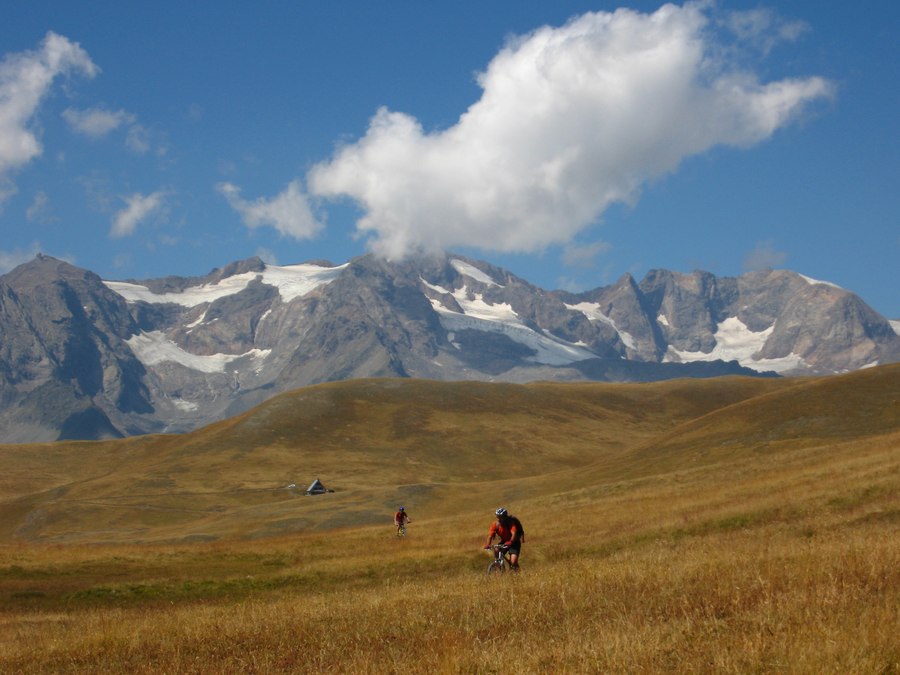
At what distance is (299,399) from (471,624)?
17194 centimetres

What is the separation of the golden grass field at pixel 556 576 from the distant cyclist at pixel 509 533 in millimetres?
1547

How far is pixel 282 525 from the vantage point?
258 ft

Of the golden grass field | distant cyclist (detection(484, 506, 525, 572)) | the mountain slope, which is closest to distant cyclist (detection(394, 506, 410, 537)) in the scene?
the golden grass field

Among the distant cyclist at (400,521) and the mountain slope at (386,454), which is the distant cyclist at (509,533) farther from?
the mountain slope at (386,454)

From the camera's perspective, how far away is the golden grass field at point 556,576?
1289 cm

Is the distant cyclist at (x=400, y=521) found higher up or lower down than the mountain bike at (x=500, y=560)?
higher up

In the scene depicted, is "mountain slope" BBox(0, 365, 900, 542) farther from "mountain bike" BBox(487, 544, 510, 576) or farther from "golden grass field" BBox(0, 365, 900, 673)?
"mountain bike" BBox(487, 544, 510, 576)

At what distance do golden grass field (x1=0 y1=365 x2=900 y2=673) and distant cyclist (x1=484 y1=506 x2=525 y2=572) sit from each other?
1.55 metres

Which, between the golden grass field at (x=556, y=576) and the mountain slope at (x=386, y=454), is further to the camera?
the mountain slope at (x=386, y=454)

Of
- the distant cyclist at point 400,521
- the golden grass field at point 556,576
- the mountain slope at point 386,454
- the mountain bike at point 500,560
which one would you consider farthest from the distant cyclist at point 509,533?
the mountain slope at point 386,454

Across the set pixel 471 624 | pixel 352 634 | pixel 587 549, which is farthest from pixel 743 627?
pixel 587 549

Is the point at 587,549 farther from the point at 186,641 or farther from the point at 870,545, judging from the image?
the point at 186,641

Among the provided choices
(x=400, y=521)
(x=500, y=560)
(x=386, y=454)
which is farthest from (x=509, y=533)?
(x=386, y=454)

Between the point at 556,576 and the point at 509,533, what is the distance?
6382mm
